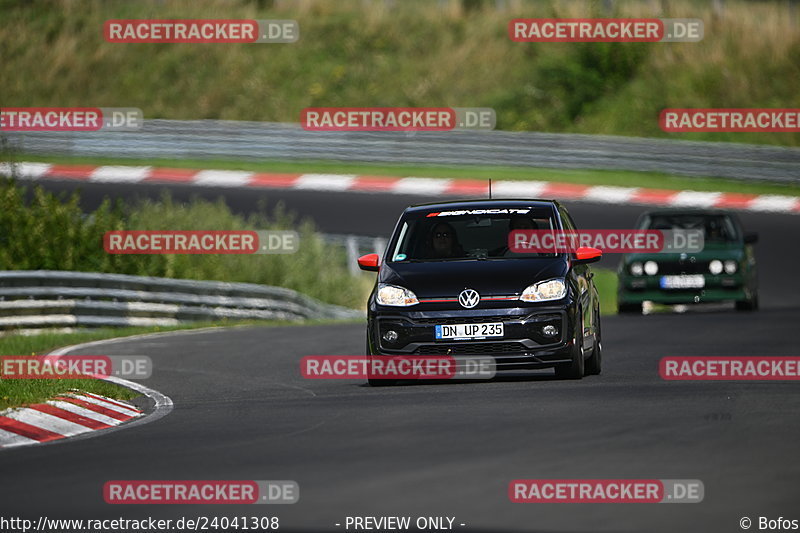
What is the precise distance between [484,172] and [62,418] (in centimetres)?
2799

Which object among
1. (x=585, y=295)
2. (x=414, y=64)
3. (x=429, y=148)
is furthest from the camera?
(x=414, y=64)

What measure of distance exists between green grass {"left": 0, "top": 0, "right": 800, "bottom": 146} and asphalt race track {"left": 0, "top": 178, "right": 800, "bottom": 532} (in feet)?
99.4

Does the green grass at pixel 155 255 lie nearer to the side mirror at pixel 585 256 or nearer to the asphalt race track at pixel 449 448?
the asphalt race track at pixel 449 448

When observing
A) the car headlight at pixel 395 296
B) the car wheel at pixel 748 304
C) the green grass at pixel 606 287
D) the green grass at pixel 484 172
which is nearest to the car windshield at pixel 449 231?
the car headlight at pixel 395 296

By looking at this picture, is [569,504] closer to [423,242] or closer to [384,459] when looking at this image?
[384,459]

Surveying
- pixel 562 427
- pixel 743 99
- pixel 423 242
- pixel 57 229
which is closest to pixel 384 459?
pixel 562 427

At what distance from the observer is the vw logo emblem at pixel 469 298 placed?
12.8 metres

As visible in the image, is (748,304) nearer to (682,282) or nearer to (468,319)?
(682,282)

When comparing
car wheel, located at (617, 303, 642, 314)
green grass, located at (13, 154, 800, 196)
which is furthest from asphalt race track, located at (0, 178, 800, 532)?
green grass, located at (13, 154, 800, 196)

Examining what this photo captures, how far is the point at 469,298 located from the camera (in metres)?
12.8

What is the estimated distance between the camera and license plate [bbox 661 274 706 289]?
2219 cm

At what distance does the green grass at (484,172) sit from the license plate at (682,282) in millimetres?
13753

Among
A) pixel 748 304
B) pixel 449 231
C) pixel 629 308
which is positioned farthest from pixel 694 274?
pixel 449 231

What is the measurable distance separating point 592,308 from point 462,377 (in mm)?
1257
